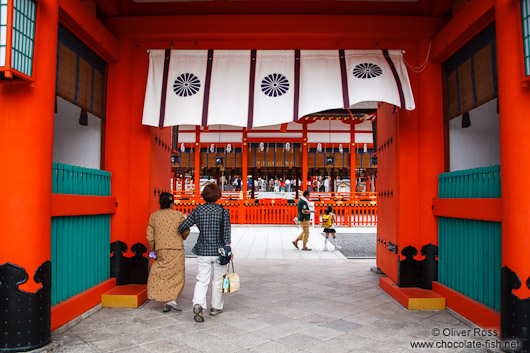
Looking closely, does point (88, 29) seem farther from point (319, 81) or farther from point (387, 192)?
point (387, 192)

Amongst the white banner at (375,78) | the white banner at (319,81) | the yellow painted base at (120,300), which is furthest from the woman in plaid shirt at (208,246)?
the white banner at (375,78)

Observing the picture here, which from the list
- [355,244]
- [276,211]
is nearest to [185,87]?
[355,244]

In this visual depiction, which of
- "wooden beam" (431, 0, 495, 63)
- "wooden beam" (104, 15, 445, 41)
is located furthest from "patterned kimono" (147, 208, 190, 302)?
"wooden beam" (431, 0, 495, 63)

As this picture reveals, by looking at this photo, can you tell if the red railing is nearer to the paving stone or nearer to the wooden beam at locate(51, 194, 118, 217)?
the wooden beam at locate(51, 194, 118, 217)

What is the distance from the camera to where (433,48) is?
4691 millimetres

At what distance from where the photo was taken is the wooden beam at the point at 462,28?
362 cm

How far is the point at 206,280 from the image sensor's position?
3957 millimetres

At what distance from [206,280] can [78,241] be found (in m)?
1.49

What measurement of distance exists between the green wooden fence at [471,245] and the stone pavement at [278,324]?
42cm

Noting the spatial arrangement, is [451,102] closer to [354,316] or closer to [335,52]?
[335,52]

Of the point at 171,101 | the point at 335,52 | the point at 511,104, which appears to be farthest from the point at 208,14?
the point at 511,104

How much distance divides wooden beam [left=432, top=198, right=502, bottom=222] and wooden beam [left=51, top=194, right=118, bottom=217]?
162 inches

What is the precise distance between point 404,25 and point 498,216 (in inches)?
107

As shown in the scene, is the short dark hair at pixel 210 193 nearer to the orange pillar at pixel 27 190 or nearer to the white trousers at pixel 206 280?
the white trousers at pixel 206 280
